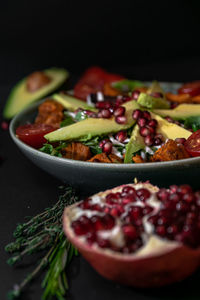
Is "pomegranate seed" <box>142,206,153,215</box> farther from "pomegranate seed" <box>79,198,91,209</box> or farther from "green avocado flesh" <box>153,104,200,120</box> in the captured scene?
"green avocado flesh" <box>153,104,200,120</box>

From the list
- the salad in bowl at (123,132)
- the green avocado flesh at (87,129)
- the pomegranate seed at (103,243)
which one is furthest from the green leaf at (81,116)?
the pomegranate seed at (103,243)

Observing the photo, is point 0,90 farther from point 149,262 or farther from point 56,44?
point 149,262

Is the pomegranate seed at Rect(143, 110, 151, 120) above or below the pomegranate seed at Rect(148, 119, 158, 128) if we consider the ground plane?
above

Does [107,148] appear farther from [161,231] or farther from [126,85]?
[126,85]

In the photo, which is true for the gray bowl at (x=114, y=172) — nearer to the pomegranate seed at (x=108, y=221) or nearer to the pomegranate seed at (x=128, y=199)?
the pomegranate seed at (x=128, y=199)

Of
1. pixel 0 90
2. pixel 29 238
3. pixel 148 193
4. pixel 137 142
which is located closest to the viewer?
pixel 148 193

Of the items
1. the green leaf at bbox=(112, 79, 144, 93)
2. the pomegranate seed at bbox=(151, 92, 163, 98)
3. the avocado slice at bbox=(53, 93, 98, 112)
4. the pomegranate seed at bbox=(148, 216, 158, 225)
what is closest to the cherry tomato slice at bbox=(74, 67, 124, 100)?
the green leaf at bbox=(112, 79, 144, 93)

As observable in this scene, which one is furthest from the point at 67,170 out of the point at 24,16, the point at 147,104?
the point at 24,16
